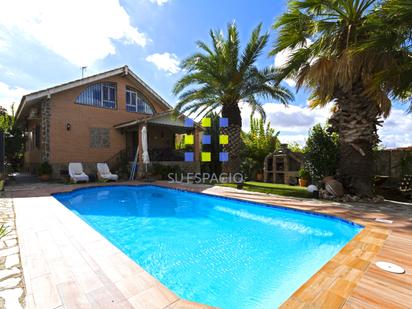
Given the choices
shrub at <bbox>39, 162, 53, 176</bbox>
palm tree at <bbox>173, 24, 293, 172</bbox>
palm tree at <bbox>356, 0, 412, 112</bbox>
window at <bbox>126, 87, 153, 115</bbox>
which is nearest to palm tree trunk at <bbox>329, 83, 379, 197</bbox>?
palm tree at <bbox>356, 0, 412, 112</bbox>

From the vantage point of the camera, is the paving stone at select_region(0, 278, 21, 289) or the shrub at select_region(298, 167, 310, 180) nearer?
the paving stone at select_region(0, 278, 21, 289)

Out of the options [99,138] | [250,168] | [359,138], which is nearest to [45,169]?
[99,138]

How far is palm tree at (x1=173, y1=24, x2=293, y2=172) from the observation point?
40.8 feet

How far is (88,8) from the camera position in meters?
9.38

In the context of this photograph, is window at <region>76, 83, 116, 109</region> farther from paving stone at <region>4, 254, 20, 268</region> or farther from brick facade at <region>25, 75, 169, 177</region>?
paving stone at <region>4, 254, 20, 268</region>

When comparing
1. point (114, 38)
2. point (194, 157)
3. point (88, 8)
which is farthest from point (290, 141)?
point (88, 8)

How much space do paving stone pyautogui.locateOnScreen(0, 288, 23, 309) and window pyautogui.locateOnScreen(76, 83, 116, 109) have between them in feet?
57.6

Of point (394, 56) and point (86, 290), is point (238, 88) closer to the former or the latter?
point (394, 56)

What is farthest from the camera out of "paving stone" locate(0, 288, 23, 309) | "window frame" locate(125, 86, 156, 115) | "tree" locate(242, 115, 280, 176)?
"window frame" locate(125, 86, 156, 115)

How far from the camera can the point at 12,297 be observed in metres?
Result: 2.54

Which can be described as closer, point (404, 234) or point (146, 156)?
point (404, 234)

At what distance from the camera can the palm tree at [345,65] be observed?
7660 millimetres

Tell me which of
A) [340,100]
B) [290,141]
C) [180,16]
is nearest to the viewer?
[340,100]

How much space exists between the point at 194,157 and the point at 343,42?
13.4 metres
